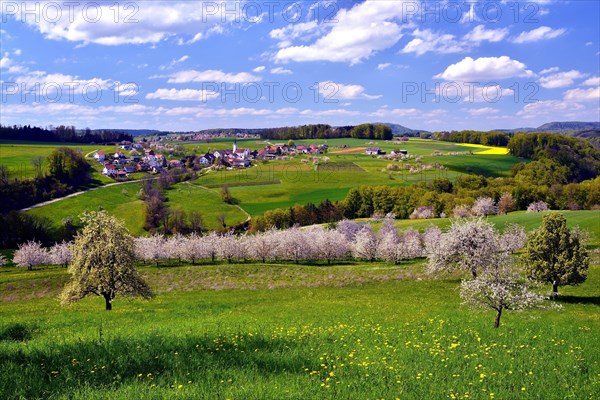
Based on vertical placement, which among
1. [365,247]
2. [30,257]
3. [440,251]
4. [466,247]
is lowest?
[30,257]

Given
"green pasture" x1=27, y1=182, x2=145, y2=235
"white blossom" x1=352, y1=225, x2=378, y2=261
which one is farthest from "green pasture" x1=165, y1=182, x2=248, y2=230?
"white blossom" x1=352, y1=225, x2=378, y2=261

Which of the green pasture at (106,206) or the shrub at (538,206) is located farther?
the green pasture at (106,206)

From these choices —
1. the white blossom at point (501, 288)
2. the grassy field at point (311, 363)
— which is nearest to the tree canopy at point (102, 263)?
the grassy field at point (311, 363)

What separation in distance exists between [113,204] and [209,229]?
4186 cm

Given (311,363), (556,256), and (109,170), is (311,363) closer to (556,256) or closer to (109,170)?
(556,256)

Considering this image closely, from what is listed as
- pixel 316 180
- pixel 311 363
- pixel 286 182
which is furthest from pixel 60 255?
pixel 316 180

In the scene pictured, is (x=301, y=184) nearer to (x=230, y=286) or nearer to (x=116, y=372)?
(x=230, y=286)

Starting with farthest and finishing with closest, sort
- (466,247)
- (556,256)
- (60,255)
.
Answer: (60,255), (466,247), (556,256)

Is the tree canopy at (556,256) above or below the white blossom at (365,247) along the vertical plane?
above

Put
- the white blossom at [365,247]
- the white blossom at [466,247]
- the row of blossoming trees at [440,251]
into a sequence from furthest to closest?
the white blossom at [365,247] → the white blossom at [466,247] → the row of blossoming trees at [440,251]

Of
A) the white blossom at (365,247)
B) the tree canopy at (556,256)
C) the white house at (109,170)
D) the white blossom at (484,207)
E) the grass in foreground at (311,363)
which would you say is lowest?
the white blossom at (365,247)

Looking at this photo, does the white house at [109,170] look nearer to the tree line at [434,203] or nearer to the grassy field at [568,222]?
the tree line at [434,203]

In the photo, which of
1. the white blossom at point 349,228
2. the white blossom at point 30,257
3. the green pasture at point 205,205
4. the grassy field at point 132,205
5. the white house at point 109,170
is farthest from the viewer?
the white house at point 109,170

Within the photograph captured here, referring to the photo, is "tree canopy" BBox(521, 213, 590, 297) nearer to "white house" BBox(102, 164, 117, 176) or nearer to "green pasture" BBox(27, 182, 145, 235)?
"green pasture" BBox(27, 182, 145, 235)
